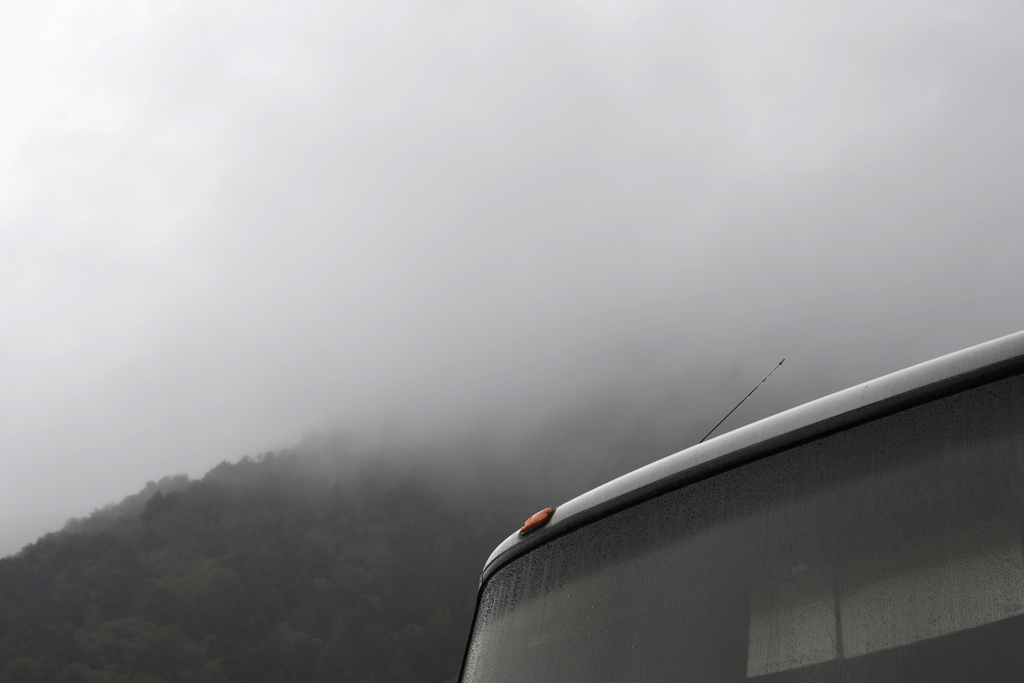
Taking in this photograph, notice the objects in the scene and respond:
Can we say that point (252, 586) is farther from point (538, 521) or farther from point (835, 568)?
point (835, 568)

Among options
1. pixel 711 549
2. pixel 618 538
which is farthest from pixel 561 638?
pixel 711 549

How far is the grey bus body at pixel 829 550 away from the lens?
147 centimetres

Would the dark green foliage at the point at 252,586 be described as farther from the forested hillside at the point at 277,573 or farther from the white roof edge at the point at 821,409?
the white roof edge at the point at 821,409

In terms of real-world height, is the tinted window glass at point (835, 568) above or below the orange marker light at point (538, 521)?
below

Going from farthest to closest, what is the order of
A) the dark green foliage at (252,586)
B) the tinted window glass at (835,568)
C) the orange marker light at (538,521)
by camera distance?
the dark green foliage at (252,586), the orange marker light at (538,521), the tinted window glass at (835,568)

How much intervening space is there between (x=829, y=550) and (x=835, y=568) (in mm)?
37

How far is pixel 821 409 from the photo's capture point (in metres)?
1.80

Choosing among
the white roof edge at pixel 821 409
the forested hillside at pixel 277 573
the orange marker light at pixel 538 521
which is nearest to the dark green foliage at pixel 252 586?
the forested hillside at pixel 277 573

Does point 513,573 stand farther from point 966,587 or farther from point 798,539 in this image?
point 966,587

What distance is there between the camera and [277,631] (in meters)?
120

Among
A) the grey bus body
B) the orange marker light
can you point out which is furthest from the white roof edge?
the orange marker light

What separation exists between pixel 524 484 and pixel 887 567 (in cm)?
15195

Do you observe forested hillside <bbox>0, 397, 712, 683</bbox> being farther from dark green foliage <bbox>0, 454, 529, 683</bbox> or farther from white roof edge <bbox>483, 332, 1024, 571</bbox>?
white roof edge <bbox>483, 332, 1024, 571</bbox>

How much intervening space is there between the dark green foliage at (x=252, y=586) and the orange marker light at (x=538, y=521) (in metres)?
84.2
